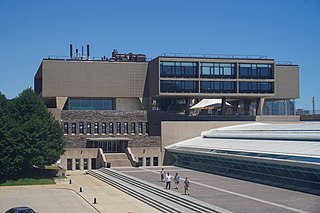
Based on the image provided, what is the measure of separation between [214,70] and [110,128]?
17054 millimetres

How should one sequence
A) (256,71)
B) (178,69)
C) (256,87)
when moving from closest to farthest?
(178,69) < (256,87) < (256,71)

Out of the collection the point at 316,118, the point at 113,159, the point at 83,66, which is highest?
the point at 83,66

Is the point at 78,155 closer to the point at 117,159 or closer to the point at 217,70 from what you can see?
the point at 117,159

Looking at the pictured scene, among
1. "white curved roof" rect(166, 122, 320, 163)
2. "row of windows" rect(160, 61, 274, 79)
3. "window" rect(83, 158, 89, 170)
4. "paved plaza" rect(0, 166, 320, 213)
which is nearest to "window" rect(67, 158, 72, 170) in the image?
"window" rect(83, 158, 89, 170)

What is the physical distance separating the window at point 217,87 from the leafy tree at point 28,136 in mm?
24580

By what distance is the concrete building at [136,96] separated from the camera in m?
68.1

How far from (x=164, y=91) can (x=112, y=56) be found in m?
16.5

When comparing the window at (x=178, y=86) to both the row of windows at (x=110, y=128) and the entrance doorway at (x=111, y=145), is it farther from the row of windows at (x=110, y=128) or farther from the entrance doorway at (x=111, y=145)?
the entrance doorway at (x=111, y=145)

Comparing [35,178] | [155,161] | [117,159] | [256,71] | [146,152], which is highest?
[256,71]

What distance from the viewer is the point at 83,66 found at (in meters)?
73.2

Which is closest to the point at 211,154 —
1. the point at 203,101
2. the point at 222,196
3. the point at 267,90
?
the point at 222,196

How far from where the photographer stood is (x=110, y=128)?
229 ft

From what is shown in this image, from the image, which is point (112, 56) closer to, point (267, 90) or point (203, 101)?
point (203, 101)

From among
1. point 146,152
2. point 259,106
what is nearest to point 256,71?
point 259,106
